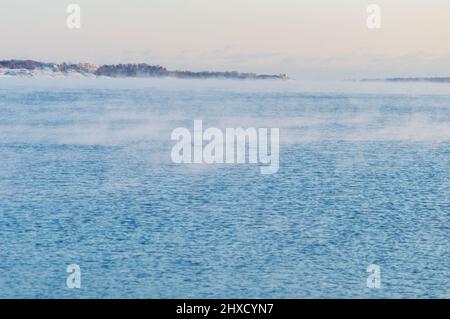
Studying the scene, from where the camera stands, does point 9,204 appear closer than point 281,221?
No

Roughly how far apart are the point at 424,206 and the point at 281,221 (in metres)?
9.68

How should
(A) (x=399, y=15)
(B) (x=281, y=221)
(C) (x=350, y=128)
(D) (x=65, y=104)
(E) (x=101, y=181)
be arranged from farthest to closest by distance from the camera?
(D) (x=65, y=104), (A) (x=399, y=15), (C) (x=350, y=128), (E) (x=101, y=181), (B) (x=281, y=221)

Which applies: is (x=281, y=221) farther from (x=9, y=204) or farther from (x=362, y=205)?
(x=9, y=204)

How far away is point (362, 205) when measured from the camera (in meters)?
53.5

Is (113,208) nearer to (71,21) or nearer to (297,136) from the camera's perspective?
(297,136)

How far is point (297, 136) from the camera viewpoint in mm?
93688

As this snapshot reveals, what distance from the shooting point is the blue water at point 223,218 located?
37875mm

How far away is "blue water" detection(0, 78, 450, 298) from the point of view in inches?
1491

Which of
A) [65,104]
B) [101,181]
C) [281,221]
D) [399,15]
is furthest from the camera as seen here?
[65,104]

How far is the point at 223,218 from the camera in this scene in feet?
162

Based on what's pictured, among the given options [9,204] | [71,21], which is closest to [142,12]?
[71,21]

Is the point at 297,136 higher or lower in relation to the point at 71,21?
lower

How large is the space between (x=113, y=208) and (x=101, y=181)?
10.3 metres
